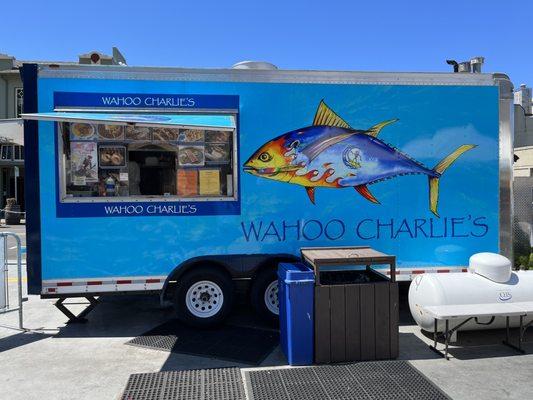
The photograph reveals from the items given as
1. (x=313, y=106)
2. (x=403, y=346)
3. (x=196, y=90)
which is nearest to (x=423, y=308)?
(x=403, y=346)

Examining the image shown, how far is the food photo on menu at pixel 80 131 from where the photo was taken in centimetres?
564

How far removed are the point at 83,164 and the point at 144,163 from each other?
0.71 m

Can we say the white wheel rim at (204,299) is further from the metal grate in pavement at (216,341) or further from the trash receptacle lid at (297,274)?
the trash receptacle lid at (297,274)

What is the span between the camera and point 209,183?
5836 mm

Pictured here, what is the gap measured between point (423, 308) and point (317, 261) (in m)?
1.50

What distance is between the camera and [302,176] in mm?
5875

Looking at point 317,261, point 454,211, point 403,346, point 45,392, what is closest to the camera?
point 45,392

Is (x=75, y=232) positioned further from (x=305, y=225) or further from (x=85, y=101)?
(x=305, y=225)

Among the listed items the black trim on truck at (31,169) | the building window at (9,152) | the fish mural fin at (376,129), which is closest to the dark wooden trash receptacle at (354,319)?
the fish mural fin at (376,129)

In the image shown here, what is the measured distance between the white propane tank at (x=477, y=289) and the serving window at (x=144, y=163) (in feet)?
8.36

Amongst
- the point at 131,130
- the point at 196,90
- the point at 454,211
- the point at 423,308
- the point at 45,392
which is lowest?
the point at 45,392

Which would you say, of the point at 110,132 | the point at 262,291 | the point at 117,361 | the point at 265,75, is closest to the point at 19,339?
the point at 117,361

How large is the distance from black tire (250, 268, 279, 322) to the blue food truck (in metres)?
0.02

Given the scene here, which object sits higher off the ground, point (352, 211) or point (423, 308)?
point (352, 211)
